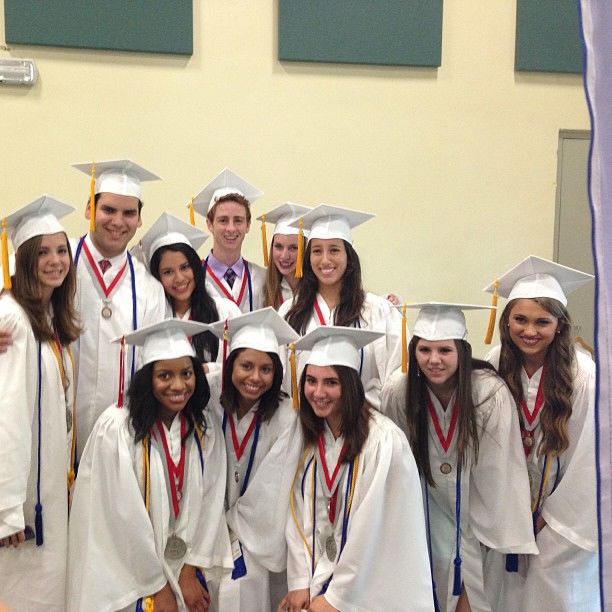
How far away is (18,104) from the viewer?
198 inches

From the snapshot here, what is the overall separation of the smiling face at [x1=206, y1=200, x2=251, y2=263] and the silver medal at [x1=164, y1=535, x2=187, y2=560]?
166cm

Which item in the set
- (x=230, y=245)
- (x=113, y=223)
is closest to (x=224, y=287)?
(x=230, y=245)

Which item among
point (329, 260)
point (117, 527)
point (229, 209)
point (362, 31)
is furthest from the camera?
point (362, 31)

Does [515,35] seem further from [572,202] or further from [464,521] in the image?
[464,521]

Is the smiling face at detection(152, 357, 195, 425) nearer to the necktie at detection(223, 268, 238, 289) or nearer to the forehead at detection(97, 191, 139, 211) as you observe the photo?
the forehead at detection(97, 191, 139, 211)

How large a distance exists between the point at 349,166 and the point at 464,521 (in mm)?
2969

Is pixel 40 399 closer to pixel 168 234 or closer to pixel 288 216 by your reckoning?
pixel 168 234

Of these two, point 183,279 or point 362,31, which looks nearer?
point 183,279

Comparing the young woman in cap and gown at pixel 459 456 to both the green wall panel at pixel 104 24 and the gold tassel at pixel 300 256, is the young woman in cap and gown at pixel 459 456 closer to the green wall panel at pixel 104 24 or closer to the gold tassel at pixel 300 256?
the gold tassel at pixel 300 256

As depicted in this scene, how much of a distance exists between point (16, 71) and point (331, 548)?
376cm

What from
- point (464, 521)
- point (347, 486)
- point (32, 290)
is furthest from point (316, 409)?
point (32, 290)

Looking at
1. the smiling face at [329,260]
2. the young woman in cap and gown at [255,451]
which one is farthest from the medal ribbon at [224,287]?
the young woman in cap and gown at [255,451]

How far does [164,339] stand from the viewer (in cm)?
315

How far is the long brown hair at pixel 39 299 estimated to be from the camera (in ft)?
10.2
